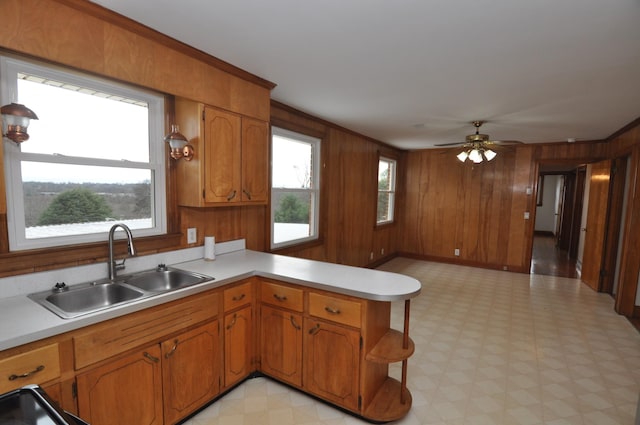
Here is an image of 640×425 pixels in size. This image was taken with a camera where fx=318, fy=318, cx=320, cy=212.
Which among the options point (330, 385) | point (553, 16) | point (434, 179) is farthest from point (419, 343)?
point (434, 179)

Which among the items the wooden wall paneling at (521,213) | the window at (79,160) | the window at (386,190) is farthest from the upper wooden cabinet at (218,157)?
the wooden wall paneling at (521,213)

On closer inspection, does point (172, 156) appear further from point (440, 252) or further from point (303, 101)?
point (440, 252)

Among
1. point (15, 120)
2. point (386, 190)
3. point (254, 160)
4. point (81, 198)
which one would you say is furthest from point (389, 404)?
point (386, 190)

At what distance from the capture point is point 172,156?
229 centimetres

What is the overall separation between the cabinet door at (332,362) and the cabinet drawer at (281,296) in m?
0.15

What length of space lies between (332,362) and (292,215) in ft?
6.63

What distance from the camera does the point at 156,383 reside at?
1758 mm

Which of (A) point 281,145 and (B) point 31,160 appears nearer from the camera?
(B) point 31,160

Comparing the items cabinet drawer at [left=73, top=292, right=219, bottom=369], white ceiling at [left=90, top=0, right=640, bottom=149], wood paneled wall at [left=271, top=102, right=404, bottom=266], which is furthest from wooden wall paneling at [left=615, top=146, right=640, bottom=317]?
cabinet drawer at [left=73, top=292, right=219, bottom=369]

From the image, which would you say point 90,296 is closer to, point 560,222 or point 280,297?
point 280,297

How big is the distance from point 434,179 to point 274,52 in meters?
5.23

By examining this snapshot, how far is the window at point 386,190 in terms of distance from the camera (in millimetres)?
6250

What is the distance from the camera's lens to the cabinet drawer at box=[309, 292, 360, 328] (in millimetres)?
1956

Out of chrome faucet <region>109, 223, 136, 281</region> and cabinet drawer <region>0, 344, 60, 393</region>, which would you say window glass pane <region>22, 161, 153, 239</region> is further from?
cabinet drawer <region>0, 344, 60, 393</region>
